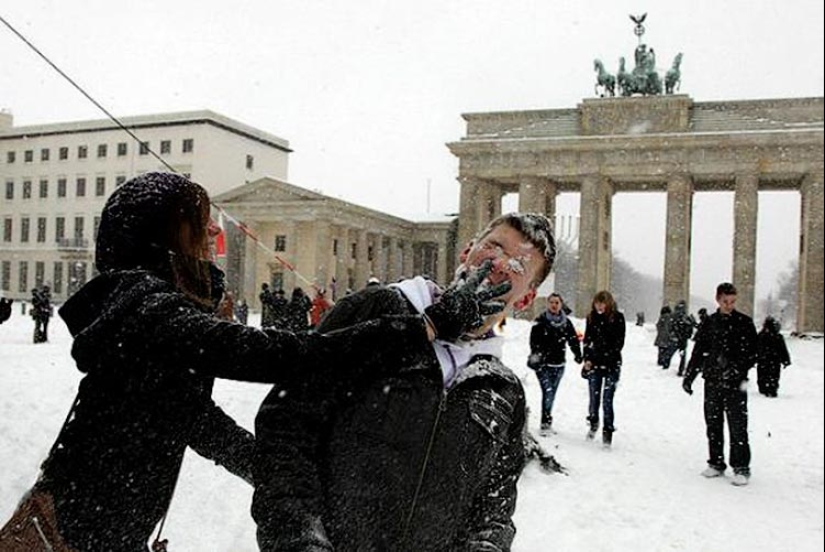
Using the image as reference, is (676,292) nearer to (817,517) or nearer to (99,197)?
(99,197)

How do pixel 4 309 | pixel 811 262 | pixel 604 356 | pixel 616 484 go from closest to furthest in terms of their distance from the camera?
pixel 4 309 → pixel 616 484 → pixel 604 356 → pixel 811 262

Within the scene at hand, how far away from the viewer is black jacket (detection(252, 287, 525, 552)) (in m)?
1.50

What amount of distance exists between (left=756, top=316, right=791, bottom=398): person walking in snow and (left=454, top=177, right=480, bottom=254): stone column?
34954 millimetres

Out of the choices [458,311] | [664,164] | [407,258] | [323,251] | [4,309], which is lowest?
[4,309]

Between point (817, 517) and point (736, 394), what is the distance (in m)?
2.00

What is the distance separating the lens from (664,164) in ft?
136

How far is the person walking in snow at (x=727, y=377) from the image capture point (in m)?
7.18

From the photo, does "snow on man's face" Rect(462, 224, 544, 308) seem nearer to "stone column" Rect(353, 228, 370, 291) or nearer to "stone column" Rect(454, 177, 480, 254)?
"stone column" Rect(454, 177, 480, 254)

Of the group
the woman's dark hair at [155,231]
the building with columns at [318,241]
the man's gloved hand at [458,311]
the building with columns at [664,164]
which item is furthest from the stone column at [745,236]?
the woman's dark hair at [155,231]

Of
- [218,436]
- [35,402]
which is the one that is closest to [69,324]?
[218,436]

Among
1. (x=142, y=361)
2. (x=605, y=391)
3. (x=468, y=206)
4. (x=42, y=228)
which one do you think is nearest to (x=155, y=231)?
(x=142, y=361)

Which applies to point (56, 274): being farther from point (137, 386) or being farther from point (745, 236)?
point (745, 236)

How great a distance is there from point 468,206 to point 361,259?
887cm

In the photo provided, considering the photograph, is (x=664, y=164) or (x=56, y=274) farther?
A: (x=664, y=164)
